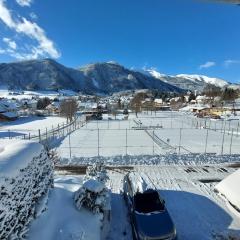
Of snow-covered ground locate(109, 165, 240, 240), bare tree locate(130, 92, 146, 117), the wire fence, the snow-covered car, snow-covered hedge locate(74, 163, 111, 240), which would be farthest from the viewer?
bare tree locate(130, 92, 146, 117)

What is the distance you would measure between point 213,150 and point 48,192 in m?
21.4

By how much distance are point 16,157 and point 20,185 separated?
852mm

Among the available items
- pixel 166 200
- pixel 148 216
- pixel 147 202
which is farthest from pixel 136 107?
pixel 148 216

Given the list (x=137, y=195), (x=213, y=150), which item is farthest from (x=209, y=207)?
(x=213, y=150)

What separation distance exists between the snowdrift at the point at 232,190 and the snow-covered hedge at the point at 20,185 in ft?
28.7

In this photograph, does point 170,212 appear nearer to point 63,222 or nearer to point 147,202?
point 147,202

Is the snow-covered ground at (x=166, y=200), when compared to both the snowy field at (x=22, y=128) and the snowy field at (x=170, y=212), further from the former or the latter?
the snowy field at (x=22, y=128)

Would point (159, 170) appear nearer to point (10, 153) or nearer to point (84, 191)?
point (84, 191)

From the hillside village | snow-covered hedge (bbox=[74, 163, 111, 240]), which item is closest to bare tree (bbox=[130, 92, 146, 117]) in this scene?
the hillside village

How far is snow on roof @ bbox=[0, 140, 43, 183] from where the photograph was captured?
8.21m

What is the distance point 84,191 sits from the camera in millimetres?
11656

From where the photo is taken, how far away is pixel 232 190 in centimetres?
1499

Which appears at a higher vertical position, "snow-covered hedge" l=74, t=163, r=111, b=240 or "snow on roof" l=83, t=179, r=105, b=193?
"snow on roof" l=83, t=179, r=105, b=193

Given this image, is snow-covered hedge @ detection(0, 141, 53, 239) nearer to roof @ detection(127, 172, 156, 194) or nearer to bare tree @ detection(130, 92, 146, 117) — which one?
roof @ detection(127, 172, 156, 194)
